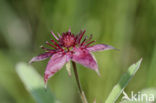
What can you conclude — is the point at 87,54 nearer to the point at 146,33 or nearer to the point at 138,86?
the point at 138,86

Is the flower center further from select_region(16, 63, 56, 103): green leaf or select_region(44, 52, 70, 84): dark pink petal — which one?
select_region(16, 63, 56, 103): green leaf

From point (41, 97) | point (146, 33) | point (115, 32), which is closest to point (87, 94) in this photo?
point (115, 32)

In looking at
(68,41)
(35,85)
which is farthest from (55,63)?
(35,85)

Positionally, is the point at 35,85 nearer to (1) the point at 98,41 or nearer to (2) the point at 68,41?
(2) the point at 68,41

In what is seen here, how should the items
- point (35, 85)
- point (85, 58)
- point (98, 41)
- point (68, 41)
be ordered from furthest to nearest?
point (98, 41), point (35, 85), point (68, 41), point (85, 58)

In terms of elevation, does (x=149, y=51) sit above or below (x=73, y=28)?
below

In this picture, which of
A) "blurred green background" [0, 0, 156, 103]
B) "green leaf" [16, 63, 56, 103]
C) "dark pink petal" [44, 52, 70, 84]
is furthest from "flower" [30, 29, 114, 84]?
"blurred green background" [0, 0, 156, 103]
